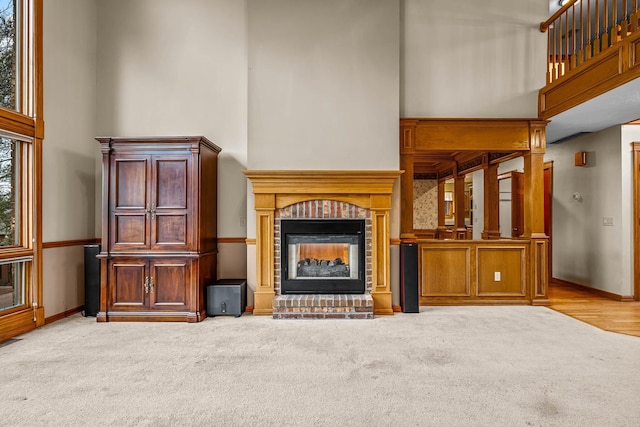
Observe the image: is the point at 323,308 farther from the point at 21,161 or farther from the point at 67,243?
the point at 21,161

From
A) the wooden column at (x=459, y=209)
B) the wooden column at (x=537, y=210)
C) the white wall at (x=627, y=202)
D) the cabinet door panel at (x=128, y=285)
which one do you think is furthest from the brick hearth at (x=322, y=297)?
the wooden column at (x=459, y=209)

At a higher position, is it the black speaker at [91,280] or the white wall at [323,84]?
the white wall at [323,84]

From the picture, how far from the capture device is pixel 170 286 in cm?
402

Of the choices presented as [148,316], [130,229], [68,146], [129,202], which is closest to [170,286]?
[148,316]

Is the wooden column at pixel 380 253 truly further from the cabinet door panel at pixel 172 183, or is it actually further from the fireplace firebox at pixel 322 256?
the cabinet door panel at pixel 172 183

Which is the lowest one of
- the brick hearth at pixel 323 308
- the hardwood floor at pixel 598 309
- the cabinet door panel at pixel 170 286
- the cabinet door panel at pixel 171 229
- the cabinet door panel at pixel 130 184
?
the hardwood floor at pixel 598 309

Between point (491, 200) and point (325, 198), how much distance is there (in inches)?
144

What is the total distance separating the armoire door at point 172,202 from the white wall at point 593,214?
566 centimetres

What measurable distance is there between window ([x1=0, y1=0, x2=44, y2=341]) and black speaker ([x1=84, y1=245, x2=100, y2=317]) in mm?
434

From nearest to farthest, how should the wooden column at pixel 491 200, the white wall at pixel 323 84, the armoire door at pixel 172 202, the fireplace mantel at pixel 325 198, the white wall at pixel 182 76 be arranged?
the armoire door at pixel 172 202
the fireplace mantel at pixel 325 198
the white wall at pixel 323 84
the white wall at pixel 182 76
the wooden column at pixel 491 200

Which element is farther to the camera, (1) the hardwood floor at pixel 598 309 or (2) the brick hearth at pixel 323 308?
(2) the brick hearth at pixel 323 308

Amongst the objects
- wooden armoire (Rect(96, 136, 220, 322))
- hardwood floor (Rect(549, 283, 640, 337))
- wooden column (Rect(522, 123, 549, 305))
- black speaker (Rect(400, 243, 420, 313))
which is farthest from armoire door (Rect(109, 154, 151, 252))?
hardwood floor (Rect(549, 283, 640, 337))

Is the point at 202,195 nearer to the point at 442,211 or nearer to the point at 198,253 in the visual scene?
the point at 198,253

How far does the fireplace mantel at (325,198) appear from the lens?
4.26m
